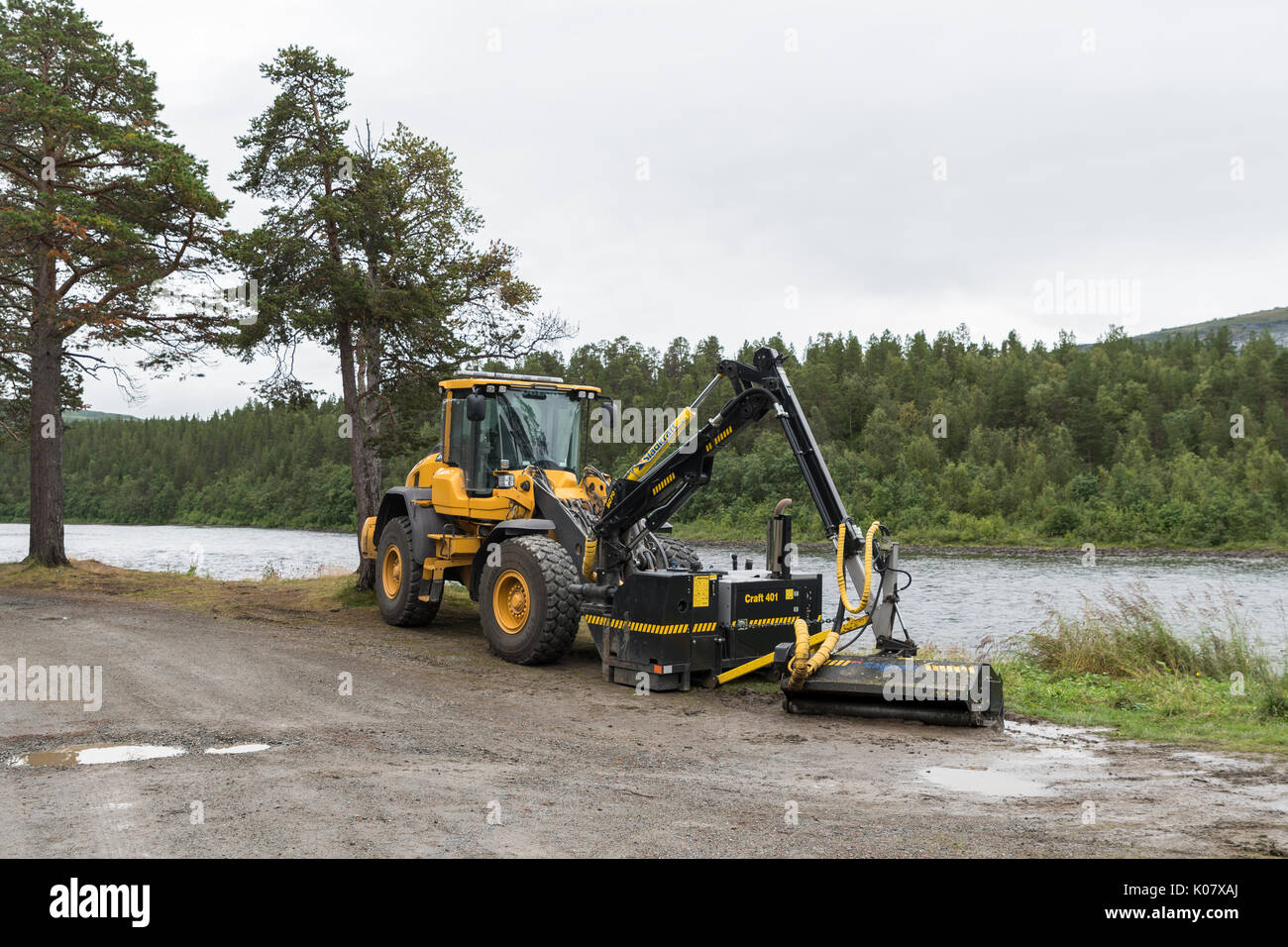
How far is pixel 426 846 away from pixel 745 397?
6.21 meters

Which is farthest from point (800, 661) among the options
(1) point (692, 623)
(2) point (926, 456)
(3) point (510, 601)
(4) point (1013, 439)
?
(4) point (1013, 439)

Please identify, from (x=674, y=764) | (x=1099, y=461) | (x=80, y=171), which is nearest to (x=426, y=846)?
(x=674, y=764)

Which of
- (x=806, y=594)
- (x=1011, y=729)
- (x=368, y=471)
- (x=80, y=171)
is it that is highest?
(x=80, y=171)

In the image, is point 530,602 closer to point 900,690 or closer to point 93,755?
point 900,690

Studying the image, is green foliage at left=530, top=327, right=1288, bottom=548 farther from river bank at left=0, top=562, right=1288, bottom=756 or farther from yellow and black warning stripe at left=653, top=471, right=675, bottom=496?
yellow and black warning stripe at left=653, top=471, right=675, bottom=496

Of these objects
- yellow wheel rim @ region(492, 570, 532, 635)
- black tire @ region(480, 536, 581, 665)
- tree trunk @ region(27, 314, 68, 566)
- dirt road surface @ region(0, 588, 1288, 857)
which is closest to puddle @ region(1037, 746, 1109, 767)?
dirt road surface @ region(0, 588, 1288, 857)

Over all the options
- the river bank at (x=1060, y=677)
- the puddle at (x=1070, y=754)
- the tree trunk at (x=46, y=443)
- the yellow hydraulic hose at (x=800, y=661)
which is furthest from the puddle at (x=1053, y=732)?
the tree trunk at (x=46, y=443)

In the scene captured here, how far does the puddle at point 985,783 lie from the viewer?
21.6 ft

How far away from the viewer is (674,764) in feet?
24.2

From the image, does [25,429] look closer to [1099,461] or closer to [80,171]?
[80,171]

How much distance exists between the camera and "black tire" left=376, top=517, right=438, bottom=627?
14.5 metres

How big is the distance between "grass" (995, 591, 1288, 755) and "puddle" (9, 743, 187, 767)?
7266mm

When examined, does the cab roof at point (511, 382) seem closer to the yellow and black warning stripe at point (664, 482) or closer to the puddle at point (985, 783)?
the yellow and black warning stripe at point (664, 482)
